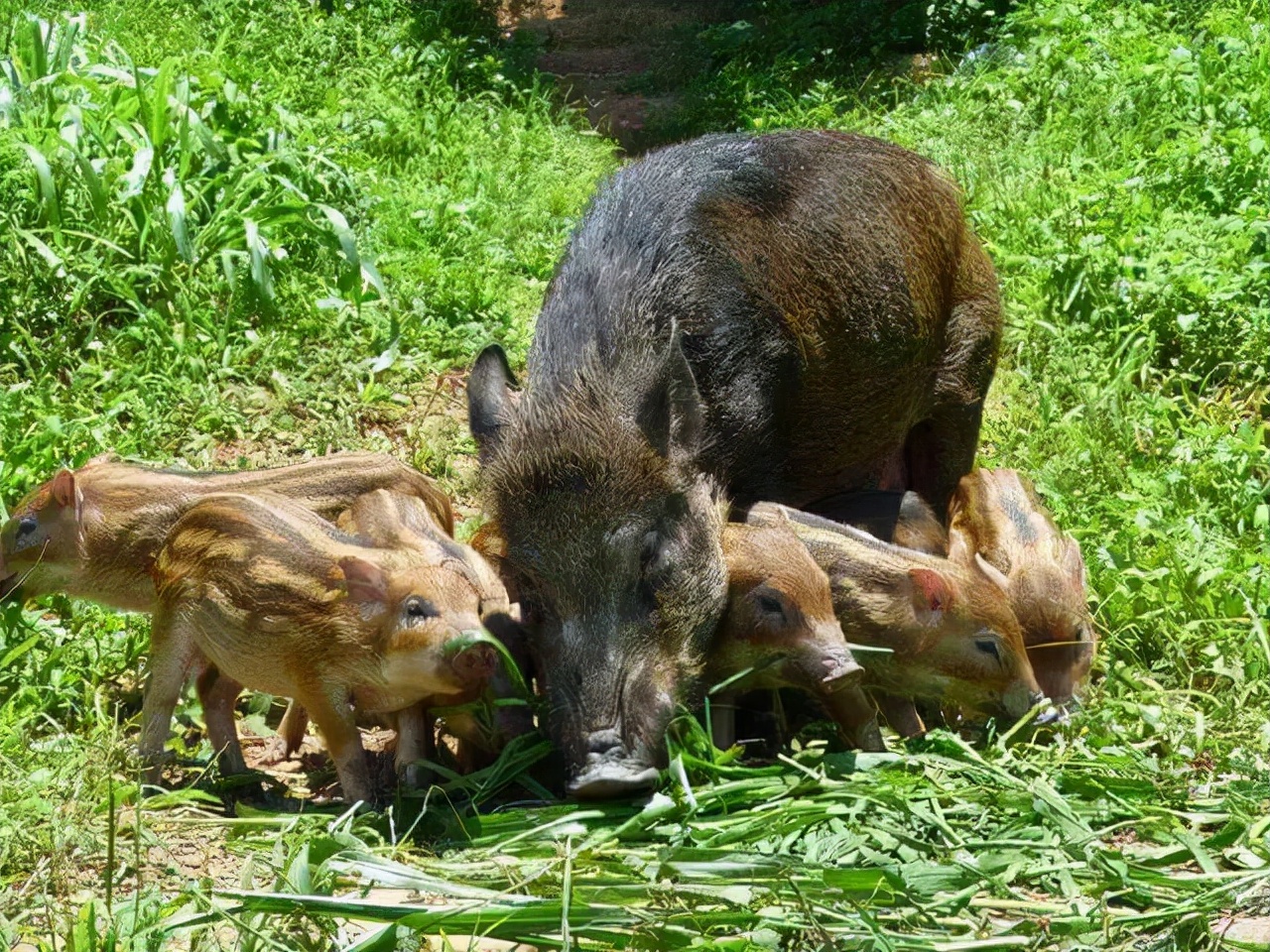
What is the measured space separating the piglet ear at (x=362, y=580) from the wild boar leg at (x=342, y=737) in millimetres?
278

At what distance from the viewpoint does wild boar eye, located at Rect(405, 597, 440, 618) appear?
14.7 ft

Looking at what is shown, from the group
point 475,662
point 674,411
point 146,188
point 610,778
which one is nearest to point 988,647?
point 674,411

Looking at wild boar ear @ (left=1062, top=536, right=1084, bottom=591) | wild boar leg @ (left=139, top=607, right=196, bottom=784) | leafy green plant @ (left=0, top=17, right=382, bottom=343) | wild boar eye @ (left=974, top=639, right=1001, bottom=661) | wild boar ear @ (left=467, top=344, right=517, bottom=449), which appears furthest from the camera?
leafy green plant @ (left=0, top=17, right=382, bottom=343)

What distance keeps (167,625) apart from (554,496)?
44.0 inches

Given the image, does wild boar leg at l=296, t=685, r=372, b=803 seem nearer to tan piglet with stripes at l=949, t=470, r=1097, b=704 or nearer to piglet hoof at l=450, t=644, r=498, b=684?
piglet hoof at l=450, t=644, r=498, b=684

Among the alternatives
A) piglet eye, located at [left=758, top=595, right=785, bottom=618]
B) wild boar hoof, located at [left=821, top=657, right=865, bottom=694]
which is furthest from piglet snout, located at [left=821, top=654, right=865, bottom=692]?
piglet eye, located at [left=758, top=595, right=785, bottom=618]

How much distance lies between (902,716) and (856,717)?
43 centimetres

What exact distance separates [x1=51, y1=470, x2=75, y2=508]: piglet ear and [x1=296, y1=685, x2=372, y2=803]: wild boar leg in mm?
940

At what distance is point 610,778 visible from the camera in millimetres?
4246

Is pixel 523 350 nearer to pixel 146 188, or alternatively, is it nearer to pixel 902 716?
pixel 146 188

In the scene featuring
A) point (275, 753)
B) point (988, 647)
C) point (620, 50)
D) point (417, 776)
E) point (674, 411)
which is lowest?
point (275, 753)

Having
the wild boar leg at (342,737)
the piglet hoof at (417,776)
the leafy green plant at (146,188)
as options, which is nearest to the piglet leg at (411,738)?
the piglet hoof at (417,776)

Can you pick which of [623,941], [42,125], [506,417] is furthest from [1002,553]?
[42,125]

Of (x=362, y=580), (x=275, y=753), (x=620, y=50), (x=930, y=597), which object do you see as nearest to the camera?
(x=362, y=580)
